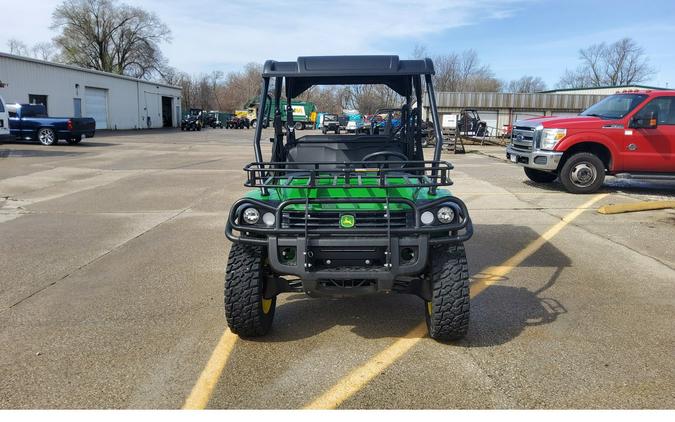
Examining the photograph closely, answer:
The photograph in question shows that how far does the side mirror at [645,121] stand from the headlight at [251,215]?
9.81 metres

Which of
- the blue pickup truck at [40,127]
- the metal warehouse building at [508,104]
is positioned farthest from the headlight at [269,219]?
the metal warehouse building at [508,104]

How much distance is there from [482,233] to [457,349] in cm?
419

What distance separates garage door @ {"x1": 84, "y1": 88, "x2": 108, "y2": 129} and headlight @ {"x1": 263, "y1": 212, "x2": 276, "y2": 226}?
3845 centimetres

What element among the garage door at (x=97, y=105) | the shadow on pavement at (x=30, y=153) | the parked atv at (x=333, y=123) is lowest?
the shadow on pavement at (x=30, y=153)

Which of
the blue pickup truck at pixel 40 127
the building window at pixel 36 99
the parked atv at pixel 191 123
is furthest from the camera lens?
the parked atv at pixel 191 123

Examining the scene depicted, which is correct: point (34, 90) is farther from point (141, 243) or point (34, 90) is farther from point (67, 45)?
point (67, 45)

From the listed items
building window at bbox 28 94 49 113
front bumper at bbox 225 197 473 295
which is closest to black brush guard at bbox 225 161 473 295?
front bumper at bbox 225 197 473 295

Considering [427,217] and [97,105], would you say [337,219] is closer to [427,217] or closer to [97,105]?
[427,217]

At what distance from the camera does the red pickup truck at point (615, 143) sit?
35.8ft

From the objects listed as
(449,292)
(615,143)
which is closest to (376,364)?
(449,292)

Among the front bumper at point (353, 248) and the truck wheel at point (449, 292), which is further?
the truck wheel at point (449, 292)

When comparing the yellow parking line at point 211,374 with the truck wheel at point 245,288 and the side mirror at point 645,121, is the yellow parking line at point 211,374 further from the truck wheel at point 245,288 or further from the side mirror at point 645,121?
the side mirror at point 645,121

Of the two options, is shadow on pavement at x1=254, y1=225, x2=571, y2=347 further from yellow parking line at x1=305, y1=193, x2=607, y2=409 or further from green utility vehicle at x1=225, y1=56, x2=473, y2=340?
green utility vehicle at x1=225, y1=56, x2=473, y2=340

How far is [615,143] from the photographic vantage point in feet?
36.3
